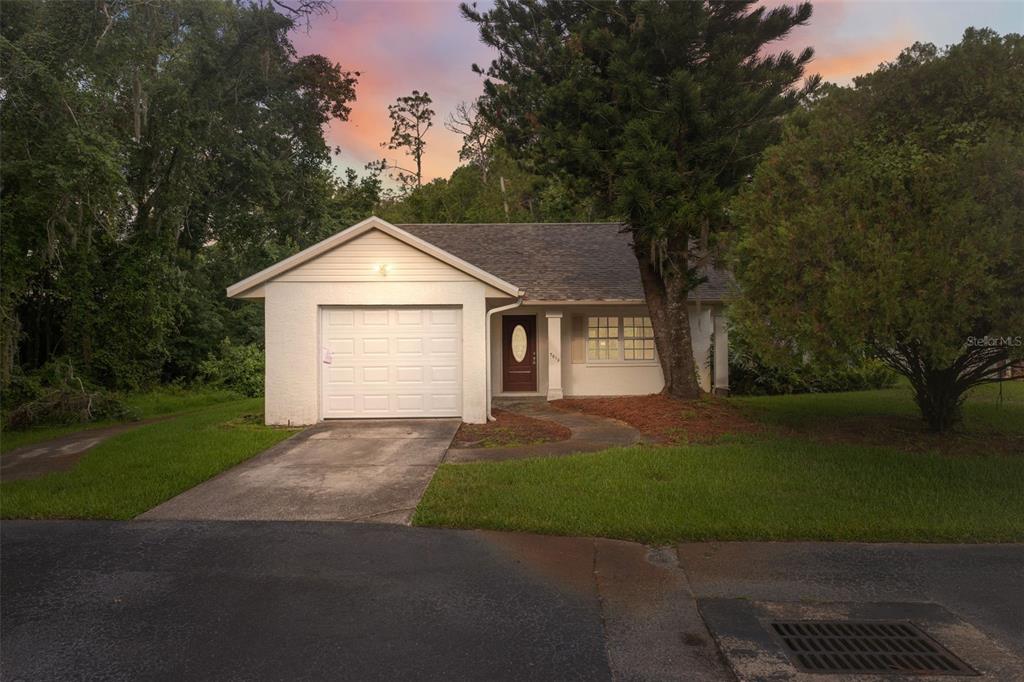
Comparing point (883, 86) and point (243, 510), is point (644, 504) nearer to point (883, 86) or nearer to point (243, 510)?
point (243, 510)

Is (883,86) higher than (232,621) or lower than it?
higher

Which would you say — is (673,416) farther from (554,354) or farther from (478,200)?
(478,200)

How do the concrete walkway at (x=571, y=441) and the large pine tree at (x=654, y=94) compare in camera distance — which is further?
the large pine tree at (x=654, y=94)

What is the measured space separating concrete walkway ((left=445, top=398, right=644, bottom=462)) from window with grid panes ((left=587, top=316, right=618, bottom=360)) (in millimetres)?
3173

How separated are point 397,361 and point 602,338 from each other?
607 cm

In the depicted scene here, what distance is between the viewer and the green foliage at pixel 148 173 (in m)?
10.9

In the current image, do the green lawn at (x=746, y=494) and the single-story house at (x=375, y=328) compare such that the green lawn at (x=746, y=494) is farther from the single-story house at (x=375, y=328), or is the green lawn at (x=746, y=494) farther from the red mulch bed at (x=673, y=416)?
the single-story house at (x=375, y=328)

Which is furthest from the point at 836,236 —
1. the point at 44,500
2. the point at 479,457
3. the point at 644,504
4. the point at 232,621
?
the point at 44,500

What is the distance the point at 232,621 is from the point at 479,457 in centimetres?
491

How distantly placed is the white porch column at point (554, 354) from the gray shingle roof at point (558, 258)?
0.62 metres

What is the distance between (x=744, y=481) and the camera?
7270mm

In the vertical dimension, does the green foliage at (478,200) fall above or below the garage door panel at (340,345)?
above

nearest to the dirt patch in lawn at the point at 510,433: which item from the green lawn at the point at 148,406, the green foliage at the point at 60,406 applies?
the green lawn at the point at 148,406

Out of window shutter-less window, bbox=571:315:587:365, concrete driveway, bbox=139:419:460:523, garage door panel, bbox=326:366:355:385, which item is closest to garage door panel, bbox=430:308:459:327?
garage door panel, bbox=326:366:355:385
